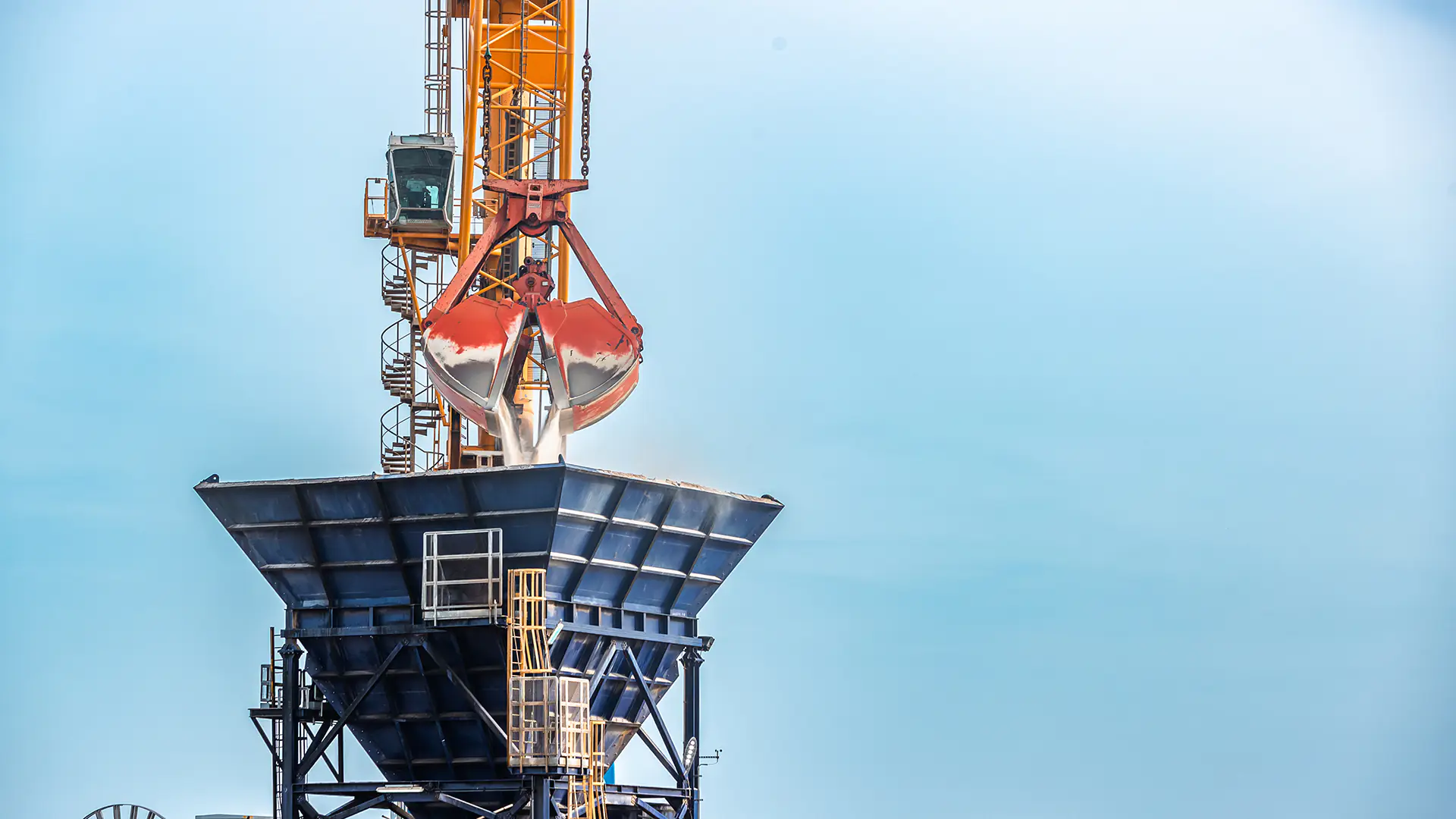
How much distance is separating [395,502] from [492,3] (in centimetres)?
2550

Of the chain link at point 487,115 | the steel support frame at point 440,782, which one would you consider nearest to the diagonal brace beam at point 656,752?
the steel support frame at point 440,782

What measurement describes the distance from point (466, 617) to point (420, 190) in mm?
28154

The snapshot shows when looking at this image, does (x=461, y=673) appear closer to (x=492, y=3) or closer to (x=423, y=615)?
(x=423, y=615)

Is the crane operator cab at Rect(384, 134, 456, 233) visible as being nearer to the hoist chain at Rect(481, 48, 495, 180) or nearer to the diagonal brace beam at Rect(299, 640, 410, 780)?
the hoist chain at Rect(481, 48, 495, 180)

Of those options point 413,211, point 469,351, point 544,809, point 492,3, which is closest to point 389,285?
point 413,211

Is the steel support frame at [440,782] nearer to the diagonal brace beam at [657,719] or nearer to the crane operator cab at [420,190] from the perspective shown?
the diagonal brace beam at [657,719]

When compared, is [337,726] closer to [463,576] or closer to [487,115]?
[463,576]

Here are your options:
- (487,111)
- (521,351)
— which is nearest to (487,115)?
(487,111)

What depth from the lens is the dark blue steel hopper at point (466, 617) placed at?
54.3 m

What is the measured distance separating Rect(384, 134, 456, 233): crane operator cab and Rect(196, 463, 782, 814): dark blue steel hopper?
22.3m

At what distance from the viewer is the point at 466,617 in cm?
5388

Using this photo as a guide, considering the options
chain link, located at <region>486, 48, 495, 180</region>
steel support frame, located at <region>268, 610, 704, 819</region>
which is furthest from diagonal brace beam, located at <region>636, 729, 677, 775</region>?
chain link, located at <region>486, 48, 495, 180</region>

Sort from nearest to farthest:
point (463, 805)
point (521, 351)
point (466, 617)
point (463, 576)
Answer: point (466, 617), point (463, 576), point (463, 805), point (521, 351)

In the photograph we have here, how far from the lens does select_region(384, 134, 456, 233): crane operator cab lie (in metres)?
77.9
